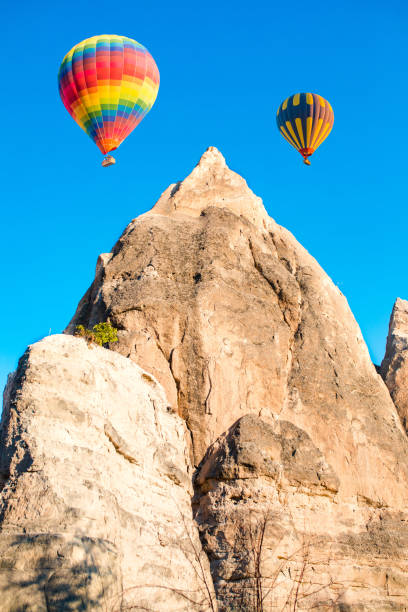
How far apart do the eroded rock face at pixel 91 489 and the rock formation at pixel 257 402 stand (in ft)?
0.54

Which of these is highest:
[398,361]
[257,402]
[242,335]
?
[398,361]

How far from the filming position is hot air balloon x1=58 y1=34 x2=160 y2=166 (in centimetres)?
3678

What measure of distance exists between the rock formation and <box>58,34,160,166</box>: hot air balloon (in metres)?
6.15

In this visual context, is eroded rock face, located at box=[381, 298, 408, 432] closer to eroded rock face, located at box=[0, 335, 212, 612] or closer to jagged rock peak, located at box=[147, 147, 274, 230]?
jagged rock peak, located at box=[147, 147, 274, 230]

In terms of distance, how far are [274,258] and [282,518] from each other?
11540mm

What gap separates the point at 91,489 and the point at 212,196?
687 inches

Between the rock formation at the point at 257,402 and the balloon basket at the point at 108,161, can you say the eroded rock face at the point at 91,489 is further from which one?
the balloon basket at the point at 108,161

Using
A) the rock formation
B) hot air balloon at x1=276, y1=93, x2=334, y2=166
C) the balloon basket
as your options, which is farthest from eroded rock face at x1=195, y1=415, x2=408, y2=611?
hot air balloon at x1=276, y1=93, x2=334, y2=166

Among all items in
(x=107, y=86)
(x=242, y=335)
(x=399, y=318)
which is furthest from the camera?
(x=107, y=86)

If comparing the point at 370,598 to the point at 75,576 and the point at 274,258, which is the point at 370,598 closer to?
the point at 75,576

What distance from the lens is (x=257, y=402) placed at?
87.0 feet

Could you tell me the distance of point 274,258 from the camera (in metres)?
31.3

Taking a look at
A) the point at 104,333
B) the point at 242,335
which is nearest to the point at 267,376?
the point at 242,335

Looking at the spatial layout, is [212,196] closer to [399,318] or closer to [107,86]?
[107,86]
